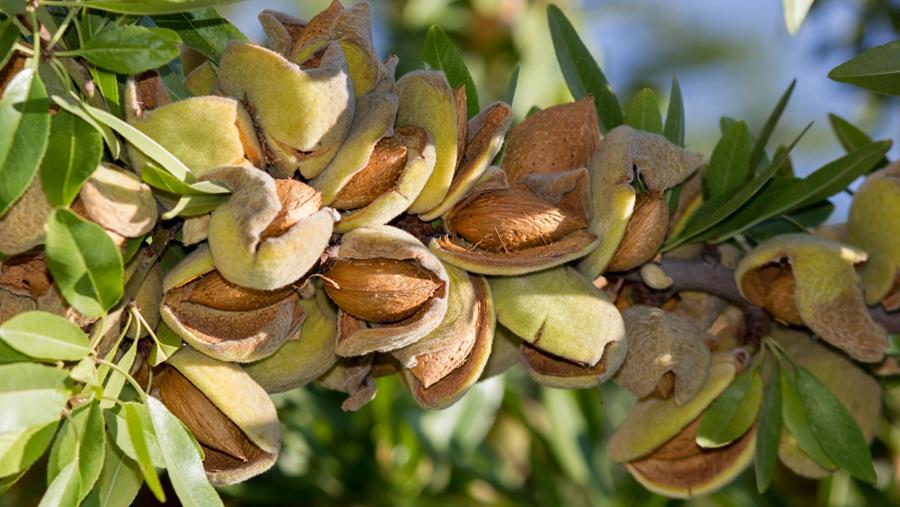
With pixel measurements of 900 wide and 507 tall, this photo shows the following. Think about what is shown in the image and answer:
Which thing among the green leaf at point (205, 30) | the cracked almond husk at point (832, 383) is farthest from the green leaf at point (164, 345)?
the cracked almond husk at point (832, 383)

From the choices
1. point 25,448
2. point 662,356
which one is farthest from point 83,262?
point 662,356

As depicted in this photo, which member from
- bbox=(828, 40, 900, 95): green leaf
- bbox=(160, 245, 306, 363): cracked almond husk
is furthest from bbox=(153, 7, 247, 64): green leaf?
bbox=(828, 40, 900, 95): green leaf

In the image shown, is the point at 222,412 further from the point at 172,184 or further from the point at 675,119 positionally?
the point at 675,119

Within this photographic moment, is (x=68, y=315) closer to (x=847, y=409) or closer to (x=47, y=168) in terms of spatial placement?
(x=47, y=168)

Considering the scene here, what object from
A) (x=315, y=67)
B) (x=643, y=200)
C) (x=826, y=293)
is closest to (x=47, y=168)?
(x=315, y=67)

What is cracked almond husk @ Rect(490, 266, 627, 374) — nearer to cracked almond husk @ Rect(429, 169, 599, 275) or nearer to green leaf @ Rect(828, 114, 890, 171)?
cracked almond husk @ Rect(429, 169, 599, 275)

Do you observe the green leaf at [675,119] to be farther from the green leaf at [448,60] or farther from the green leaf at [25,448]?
the green leaf at [25,448]
